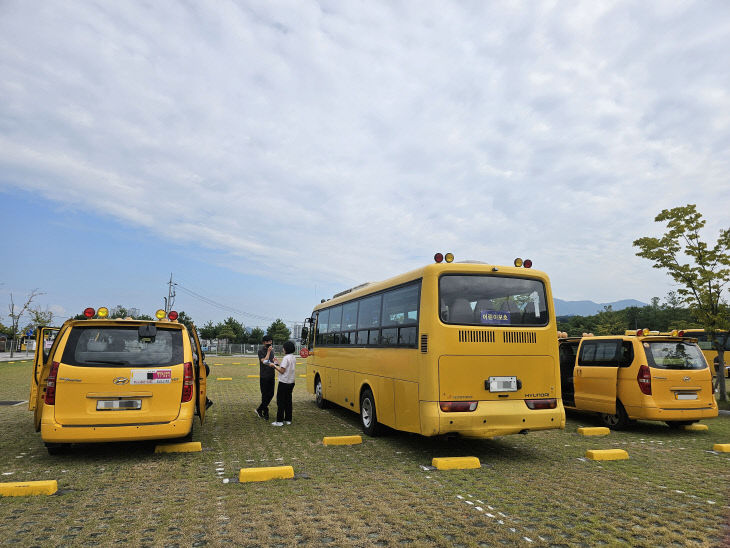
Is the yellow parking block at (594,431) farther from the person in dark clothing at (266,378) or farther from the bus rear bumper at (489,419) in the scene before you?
the person in dark clothing at (266,378)

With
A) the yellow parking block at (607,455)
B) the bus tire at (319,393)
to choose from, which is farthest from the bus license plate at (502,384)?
the bus tire at (319,393)

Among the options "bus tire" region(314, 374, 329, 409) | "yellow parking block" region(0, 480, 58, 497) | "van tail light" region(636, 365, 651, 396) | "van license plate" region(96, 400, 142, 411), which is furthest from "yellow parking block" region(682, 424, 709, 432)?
"yellow parking block" region(0, 480, 58, 497)

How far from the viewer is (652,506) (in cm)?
489

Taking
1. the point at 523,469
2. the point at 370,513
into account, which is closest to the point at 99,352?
the point at 370,513

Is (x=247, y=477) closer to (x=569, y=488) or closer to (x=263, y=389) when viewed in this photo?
(x=569, y=488)

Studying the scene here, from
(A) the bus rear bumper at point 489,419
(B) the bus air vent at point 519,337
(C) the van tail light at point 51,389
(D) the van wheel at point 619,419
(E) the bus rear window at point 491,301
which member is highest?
(E) the bus rear window at point 491,301

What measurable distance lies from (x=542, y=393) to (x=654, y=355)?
3.44 m

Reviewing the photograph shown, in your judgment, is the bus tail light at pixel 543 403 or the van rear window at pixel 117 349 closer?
the van rear window at pixel 117 349

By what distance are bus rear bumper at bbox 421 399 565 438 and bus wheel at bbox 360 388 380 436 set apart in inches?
77.9

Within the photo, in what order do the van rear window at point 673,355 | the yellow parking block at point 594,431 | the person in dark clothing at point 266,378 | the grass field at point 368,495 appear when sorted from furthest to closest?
the person in dark clothing at point 266,378
the yellow parking block at point 594,431
the van rear window at point 673,355
the grass field at point 368,495

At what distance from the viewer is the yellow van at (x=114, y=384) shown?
6.12 metres

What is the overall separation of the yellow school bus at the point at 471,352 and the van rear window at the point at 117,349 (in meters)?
3.26

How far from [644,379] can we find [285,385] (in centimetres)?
657

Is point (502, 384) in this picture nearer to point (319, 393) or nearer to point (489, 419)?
point (489, 419)
